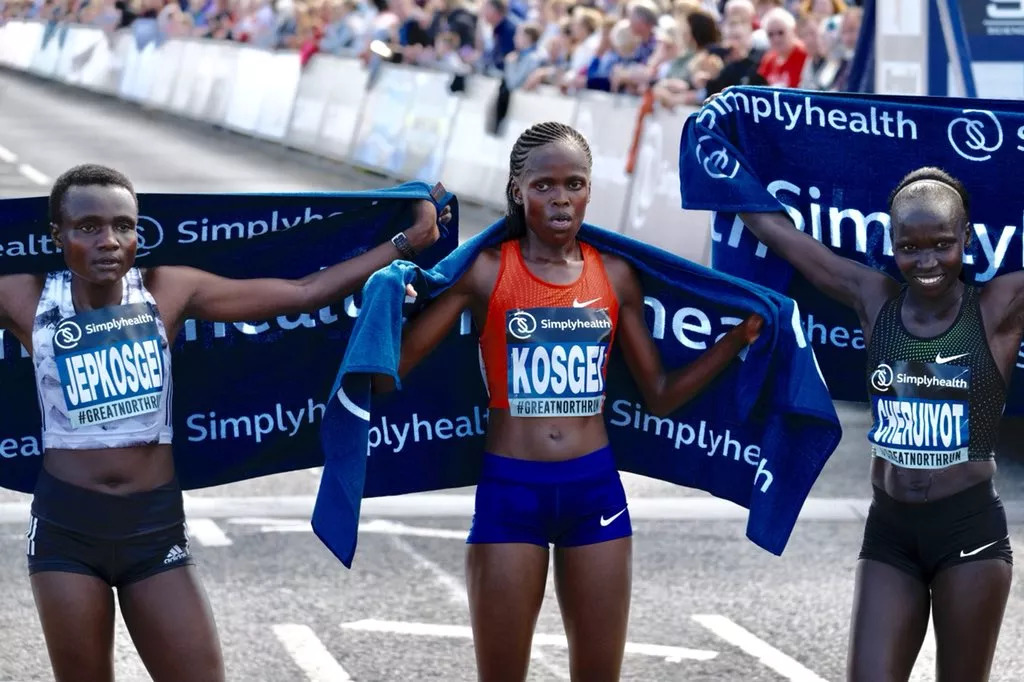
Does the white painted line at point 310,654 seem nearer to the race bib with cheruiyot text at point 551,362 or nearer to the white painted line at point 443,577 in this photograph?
the white painted line at point 443,577

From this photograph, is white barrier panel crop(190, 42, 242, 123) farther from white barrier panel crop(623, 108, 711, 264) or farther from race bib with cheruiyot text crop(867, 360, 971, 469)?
race bib with cheruiyot text crop(867, 360, 971, 469)

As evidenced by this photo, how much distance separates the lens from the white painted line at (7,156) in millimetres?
27559

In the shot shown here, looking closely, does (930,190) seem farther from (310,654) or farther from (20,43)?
(20,43)

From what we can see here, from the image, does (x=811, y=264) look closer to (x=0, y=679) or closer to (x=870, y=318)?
(x=870, y=318)

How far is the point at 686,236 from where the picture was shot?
16484mm

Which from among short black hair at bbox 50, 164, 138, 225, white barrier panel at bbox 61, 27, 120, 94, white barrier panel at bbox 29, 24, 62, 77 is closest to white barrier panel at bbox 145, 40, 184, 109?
white barrier panel at bbox 61, 27, 120, 94

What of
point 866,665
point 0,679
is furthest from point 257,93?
point 866,665

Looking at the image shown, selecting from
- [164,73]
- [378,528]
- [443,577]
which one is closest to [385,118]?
[164,73]

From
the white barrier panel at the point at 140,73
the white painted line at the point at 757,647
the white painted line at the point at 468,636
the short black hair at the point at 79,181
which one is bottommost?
the white painted line at the point at 468,636

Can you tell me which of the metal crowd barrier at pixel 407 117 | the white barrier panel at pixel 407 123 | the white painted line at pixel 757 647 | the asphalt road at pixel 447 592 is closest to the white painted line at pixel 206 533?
the asphalt road at pixel 447 592

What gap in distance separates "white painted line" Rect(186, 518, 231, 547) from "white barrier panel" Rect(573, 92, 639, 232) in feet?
28.7

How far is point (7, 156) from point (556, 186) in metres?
23.7

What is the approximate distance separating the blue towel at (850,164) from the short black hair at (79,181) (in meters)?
2.11

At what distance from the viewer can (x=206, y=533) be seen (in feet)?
31.6
